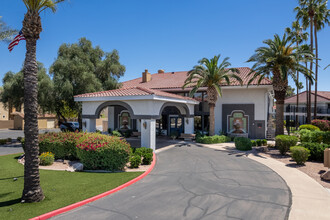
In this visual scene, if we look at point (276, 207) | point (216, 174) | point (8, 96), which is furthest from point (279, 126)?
point (8, 96)

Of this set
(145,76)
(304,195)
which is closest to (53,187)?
(304,195)

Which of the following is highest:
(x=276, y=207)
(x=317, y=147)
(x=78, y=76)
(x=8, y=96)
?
(x=78, y=76)

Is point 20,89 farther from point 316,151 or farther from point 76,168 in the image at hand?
point 316,151

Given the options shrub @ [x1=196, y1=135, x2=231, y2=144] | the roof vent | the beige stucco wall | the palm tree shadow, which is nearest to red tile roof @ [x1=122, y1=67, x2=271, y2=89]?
the roof vent

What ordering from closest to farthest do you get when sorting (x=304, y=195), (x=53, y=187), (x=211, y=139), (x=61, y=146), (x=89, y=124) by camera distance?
(x=304, y=195) < (x=53, y=187) < (x=61, y=146) < (x=89, y=124) < (x=211, y=139)

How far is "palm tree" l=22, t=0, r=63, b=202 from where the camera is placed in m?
7.31

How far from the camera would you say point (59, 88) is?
21.8 metres

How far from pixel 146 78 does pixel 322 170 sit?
26.3 meters

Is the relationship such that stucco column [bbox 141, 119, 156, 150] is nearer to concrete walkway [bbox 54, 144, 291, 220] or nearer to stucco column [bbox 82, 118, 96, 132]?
concrete walkway [bbox 54, 144, 291, 220]

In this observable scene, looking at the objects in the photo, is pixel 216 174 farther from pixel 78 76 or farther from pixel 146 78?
pixel 146 78

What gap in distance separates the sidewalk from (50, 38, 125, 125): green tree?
18.5m

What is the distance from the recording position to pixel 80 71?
896 inches

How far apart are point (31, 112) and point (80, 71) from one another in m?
16.4

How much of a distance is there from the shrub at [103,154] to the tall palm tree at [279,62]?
13.7 meters
